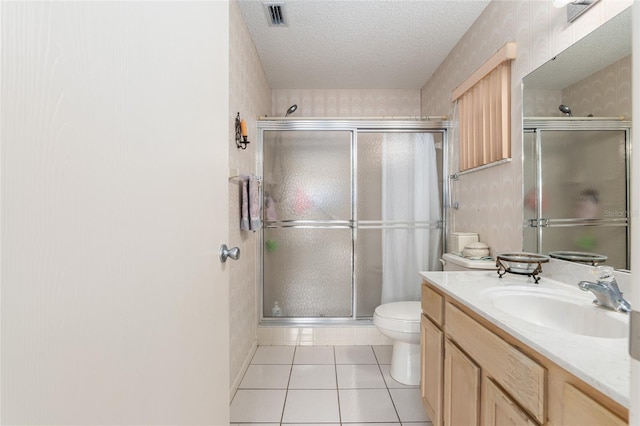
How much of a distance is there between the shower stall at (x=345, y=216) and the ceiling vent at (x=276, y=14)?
0.75 meters

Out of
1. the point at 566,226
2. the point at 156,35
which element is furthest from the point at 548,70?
the point at 156,35

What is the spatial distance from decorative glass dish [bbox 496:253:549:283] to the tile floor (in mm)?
927

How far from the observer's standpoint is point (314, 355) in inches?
92.9

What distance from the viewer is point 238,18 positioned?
1.95 meters

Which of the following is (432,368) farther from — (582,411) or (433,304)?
(582,411)

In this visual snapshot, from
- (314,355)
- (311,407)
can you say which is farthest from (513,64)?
(314,355)

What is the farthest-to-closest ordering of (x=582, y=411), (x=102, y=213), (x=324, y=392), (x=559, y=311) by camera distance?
(x=324, y=392) < (x=559, y=311) < (x=582, y=411) < (x=102, y=213)

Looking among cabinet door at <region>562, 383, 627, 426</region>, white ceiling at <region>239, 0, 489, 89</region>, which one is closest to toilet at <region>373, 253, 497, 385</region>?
cabinet door at <region>562, 383, 627, 426</region>

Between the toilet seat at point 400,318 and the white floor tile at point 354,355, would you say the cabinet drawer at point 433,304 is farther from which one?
the white floor tile at point 354,355

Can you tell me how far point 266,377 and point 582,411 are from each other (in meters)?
1.83

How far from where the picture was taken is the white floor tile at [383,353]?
7.42ft

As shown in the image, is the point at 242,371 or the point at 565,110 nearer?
the point at 565,110

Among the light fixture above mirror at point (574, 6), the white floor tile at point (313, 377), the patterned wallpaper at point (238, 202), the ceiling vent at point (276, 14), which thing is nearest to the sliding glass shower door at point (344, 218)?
the patterned wallpaper at point (238, 202)

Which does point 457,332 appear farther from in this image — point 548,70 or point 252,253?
point 252,253
